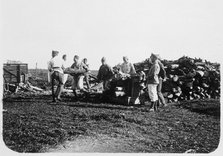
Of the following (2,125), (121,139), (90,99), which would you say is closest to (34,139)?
(2,125)

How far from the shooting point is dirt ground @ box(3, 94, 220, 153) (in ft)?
19.4

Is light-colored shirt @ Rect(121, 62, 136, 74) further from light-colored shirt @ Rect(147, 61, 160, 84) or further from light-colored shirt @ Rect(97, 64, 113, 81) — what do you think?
light-colored shirt @ Rect(147, 61, 160, 84)

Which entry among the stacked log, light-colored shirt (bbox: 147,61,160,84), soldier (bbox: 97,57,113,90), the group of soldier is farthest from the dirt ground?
soldier (bbox: 97,57,113,90)

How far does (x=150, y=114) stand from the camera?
750cm

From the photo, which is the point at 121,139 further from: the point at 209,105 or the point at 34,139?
the point at 209,105

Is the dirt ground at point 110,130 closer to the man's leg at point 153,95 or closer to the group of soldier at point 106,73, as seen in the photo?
the man's leg at point 153,95

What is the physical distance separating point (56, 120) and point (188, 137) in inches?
124

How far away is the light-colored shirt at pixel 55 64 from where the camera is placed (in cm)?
887

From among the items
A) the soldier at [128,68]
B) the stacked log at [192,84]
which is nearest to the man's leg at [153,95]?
the stacked log at [192,84]

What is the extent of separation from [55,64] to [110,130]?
3587 mm

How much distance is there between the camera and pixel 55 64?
8930 mm


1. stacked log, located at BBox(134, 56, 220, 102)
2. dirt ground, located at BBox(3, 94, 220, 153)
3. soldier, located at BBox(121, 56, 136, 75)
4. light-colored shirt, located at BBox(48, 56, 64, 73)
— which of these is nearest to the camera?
dirt ground, located at BBox(3, 94, 220, 153)

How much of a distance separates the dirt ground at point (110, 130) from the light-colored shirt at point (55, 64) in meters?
1.59

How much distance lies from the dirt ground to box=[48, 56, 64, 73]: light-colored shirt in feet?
5.21
